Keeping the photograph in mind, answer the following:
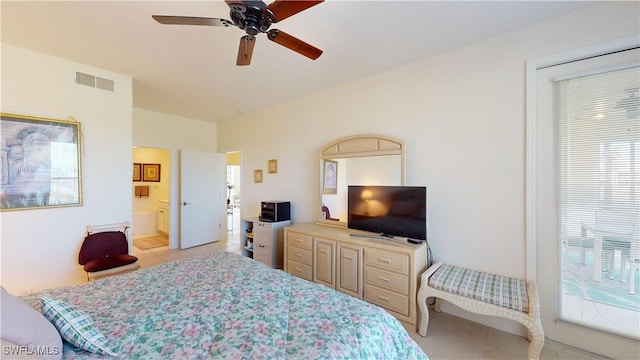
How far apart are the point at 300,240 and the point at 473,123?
2251 millimetres

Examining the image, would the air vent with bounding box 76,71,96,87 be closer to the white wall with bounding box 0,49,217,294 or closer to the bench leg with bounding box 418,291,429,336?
the white wall with bounding box 0,49,217,294

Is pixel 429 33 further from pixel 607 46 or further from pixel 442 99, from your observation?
pixel 607 46

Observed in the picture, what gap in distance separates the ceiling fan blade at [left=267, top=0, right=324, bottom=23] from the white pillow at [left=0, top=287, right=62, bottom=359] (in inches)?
69.9

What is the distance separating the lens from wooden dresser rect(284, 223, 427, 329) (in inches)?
87.0

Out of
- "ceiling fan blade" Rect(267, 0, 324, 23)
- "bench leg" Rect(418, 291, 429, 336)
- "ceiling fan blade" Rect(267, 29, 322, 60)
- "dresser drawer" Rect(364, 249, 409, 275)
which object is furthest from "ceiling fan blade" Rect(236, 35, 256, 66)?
"bench leg" Rect(418, 291, 429, 336)

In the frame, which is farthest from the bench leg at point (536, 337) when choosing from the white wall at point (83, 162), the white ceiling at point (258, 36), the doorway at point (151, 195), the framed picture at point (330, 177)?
the doorway at point (151, 195)

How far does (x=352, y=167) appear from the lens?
3039mm

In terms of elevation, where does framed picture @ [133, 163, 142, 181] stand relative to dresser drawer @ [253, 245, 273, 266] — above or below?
above

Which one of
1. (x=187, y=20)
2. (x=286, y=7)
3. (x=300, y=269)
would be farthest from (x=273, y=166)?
(x=286, y=7)

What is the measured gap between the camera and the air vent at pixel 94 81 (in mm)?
2689

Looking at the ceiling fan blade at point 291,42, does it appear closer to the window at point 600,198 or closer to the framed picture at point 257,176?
the window at point 600,198

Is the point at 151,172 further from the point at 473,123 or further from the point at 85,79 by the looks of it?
the point at 473,123

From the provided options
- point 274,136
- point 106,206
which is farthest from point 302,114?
point 106,206

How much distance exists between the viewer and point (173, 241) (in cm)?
460
